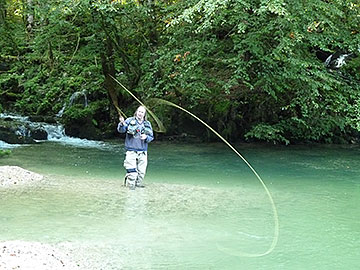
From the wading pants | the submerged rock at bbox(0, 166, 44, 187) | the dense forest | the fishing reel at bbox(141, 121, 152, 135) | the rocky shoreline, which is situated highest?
the dense forest

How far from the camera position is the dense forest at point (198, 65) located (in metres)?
13.4

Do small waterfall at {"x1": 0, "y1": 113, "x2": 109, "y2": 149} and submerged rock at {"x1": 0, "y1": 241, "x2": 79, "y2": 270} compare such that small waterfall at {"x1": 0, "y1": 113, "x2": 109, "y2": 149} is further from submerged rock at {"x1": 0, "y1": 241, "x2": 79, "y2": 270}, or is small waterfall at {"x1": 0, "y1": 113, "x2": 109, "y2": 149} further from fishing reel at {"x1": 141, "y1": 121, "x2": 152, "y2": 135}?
submerged rock at {"x1": 0, "y1": 241, "x2": 79, "y2": 270}

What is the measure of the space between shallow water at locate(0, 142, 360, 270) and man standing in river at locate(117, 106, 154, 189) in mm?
417

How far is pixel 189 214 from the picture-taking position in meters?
7.30

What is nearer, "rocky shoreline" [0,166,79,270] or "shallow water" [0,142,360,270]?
"rocky shoreline" [0,166,79,270]

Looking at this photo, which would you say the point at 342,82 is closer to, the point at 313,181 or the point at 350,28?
the point at 350,28

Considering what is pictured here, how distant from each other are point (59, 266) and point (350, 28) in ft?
41.8

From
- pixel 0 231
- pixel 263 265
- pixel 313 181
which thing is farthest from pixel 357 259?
pixel 313 181

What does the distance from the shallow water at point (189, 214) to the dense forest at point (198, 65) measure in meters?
2.96

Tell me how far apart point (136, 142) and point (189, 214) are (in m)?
2.36

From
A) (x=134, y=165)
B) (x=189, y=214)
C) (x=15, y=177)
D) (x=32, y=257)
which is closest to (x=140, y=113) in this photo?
(x=134, y=165)

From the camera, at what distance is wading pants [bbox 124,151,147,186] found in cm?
912

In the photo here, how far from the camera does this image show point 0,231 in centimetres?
601

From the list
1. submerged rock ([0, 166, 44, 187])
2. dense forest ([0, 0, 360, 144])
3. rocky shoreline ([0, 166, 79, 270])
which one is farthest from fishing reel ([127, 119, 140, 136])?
rocky shoreline ([0, 166, 79, 270])
